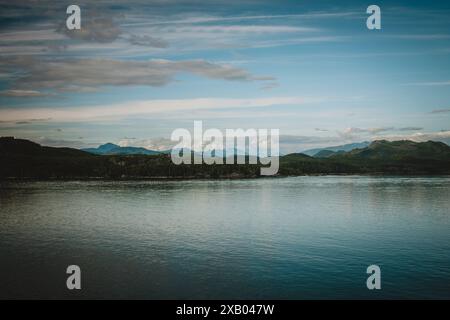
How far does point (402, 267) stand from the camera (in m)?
50.3

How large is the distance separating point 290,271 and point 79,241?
38611 millimetres

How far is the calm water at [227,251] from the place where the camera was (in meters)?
43.2

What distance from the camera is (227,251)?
60938 millimetres

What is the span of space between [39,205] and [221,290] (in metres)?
96.9

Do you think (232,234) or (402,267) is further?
(232,234)

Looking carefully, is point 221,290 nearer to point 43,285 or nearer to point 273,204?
point 43,285

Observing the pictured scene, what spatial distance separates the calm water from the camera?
43.2 m

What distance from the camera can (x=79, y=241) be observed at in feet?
229
